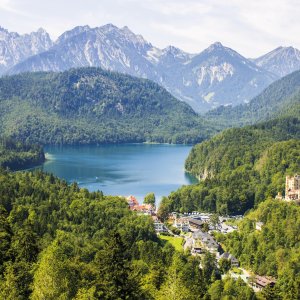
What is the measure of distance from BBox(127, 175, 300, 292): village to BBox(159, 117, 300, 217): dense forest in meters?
3.36

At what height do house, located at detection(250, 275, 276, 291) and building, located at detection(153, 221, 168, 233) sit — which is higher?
building, located at detection(153, 221, 168, 233)

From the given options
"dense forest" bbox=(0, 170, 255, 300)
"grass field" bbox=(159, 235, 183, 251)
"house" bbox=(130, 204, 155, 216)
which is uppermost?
"dense forest" bbox=(0, 170, 255, 300)

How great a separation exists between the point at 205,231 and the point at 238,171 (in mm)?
39002

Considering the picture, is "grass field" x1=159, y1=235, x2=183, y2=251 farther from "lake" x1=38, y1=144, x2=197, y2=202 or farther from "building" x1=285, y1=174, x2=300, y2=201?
"lake" x1=38, y1=144, x2=197, y2=202

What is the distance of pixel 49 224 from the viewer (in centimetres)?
5688

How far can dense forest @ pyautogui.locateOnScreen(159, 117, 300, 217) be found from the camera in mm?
93688

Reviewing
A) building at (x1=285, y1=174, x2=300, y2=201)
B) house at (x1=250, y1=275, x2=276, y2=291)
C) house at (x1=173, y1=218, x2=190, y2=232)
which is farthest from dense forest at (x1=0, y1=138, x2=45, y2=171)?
Result: house at (x1=250, y1=275, x2=276, y2=291)

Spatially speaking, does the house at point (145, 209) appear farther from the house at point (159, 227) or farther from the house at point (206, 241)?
the house at point (206, 241)

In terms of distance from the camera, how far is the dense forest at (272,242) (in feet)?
188

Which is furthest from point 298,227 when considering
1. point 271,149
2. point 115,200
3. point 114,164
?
point 114,164

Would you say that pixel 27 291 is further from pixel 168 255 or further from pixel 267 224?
pixel 267 224

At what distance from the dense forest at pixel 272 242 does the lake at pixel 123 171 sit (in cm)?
3210

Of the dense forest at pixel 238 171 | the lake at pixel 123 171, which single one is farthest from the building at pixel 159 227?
the lake at pixel 123 171

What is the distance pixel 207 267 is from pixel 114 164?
339 ft
